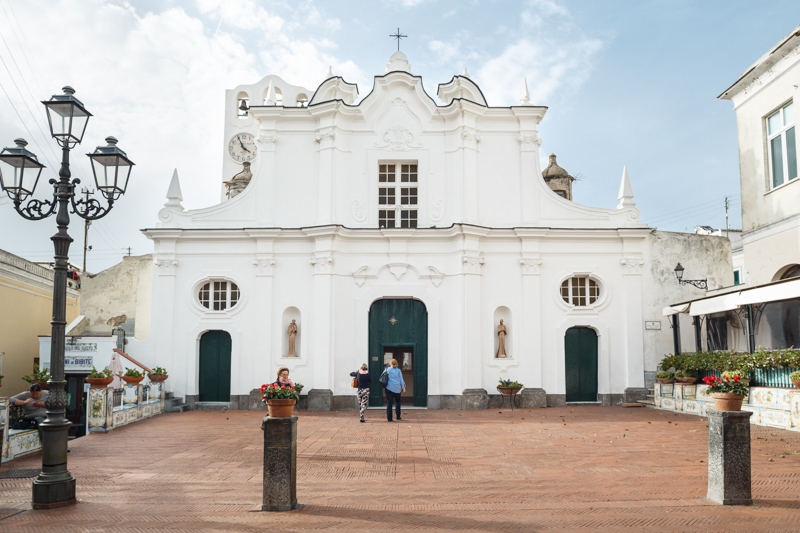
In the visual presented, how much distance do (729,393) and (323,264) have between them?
14.7 meters

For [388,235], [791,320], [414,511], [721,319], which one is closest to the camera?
[414,511]

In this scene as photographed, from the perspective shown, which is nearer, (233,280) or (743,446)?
(743,446)

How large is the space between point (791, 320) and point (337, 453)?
1242 centimetres

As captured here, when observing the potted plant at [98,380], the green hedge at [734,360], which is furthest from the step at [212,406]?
the green hedge at [734,360]

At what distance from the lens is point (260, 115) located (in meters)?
22.5

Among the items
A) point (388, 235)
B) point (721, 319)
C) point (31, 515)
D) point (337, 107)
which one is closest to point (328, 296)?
point (388, 235)

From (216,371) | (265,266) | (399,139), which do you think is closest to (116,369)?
(216,371)

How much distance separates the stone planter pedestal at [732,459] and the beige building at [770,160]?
1162 centimetres

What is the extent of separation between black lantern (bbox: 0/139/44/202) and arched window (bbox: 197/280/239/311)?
13.3 metres

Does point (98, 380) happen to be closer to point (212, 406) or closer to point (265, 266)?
point (212, 406)

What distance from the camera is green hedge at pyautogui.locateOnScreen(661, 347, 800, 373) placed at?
1477 cm

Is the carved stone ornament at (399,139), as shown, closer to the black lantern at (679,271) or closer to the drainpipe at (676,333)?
the black lantern at (679,271)

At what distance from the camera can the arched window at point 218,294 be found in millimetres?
22203

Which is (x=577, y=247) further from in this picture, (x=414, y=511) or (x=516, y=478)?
(x=414, y=511)
